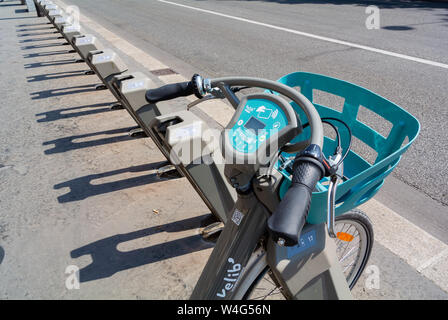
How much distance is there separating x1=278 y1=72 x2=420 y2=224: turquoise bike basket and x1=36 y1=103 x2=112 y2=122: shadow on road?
11.2ft

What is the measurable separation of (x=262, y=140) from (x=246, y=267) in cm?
55

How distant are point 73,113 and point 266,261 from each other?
4257mm

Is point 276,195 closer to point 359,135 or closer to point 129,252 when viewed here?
point 359,135

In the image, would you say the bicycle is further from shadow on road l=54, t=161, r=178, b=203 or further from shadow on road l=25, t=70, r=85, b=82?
shadow on road l=25, t=70, r=85, b=82

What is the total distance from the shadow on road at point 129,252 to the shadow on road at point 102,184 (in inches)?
26.5

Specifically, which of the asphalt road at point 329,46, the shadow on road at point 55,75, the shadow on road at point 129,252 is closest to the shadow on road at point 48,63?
the shadow on road at point 55,75

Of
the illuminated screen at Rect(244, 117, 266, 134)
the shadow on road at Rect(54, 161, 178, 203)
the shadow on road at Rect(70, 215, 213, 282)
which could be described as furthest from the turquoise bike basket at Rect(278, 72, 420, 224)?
the shadow on road at Rect(54, 161, 178, 203)

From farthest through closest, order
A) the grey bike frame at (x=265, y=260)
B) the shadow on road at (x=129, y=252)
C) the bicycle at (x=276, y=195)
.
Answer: the shadow on road at (x=129, y=252) < the grey bike frame at (x=265, y=260) < the bicycle at (x=276, y=195)

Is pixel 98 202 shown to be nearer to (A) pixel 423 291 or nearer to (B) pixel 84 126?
(B) pixel 84 126

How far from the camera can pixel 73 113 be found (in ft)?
16.4

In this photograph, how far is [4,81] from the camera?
252 inches

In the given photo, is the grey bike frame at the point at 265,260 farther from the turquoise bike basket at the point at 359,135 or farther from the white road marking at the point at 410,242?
the white road marking at the point at 410,242

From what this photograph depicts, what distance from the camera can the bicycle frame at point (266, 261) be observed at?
1.47m

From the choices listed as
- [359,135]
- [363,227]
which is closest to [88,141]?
[359,135]
